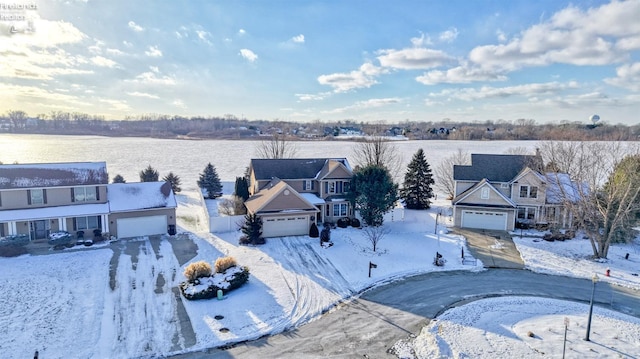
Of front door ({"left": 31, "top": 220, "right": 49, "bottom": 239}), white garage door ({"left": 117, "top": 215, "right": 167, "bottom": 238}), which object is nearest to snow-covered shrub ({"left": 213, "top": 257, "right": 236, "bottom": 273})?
white garage door ({"left": 117, "top": 215, "right": 167, "bottom": 238})

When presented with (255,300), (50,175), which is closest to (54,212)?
(50,175)

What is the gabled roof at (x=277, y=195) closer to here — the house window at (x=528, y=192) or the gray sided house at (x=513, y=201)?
the gray sided house at (x=513, y=201)

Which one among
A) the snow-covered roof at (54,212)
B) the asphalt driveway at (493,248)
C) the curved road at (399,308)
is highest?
the snow-covered roof at (54,212)

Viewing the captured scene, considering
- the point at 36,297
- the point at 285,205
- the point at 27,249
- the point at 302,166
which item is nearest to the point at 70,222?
the point at 27,249

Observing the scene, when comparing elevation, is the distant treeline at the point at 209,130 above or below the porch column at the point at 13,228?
above

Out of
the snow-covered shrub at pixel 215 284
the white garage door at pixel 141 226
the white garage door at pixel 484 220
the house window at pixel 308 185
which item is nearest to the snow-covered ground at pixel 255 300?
the snow-covered shrub at pixel 215 284
